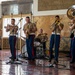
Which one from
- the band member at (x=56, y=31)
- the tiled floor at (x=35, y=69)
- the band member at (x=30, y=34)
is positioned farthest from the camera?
the band member at (x=30, y=34)

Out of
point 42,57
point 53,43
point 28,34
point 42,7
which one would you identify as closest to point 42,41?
point 42,57

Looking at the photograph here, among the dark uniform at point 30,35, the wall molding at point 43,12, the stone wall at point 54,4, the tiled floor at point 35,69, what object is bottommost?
the tiled floor at point 35,69

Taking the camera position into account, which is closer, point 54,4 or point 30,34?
point 30,34

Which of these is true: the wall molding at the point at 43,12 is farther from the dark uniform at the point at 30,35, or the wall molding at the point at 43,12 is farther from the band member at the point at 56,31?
the band member at the point at 56,31

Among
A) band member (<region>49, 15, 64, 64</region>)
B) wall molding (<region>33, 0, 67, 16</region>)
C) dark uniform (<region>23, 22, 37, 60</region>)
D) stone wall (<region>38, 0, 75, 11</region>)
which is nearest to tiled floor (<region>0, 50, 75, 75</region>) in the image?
band member (<region>49, 15, 64, 64</region>)

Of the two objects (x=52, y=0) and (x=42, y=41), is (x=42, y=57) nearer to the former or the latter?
(x=42, y=41)

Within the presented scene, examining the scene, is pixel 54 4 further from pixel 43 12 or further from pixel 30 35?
pixel 30 35

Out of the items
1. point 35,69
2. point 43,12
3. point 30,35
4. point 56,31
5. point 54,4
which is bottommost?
point 35,69

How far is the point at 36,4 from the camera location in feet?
41.7

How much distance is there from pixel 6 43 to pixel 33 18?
2504mm

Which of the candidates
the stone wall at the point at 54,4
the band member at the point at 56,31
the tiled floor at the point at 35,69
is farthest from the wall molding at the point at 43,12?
the tiled floor at the point at 35,69

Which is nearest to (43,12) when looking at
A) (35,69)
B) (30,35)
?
(30,35)

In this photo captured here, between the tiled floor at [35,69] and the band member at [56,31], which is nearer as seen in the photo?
the tiled floor at [35,69]

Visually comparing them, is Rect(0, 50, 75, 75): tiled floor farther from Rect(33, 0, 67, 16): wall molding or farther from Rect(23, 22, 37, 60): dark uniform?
Rect(33, 0, 67, 16): wall molding
